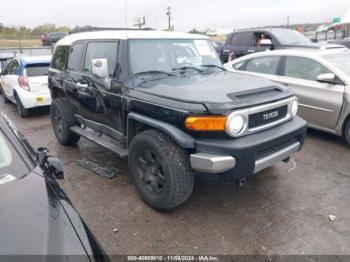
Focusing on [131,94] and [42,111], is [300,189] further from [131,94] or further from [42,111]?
[42,111]

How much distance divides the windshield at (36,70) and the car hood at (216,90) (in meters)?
4.94

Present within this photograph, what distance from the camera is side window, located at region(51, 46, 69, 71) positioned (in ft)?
17.5

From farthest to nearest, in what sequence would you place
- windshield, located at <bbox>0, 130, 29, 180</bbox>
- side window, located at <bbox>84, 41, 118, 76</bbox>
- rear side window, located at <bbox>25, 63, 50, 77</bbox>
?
rear side window, located at <bbox>25, 63, 50, 77</bbox>
side window, located at <bbox>84, 41, 118, 76</bbox>
windshield, located at <bbox>0, 130, 29, 180</bbox>

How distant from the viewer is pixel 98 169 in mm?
4523

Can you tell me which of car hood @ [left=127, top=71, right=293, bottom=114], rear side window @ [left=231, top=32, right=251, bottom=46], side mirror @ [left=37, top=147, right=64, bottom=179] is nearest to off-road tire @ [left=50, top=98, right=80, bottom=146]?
car hood @ [left=127, top=71, right=293, bottom=114]

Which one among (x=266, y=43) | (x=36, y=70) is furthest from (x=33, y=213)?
(x=266, y=43)

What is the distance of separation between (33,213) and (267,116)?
2442 mm

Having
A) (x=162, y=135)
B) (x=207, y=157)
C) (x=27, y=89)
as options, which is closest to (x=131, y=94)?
(x=162, y=135)

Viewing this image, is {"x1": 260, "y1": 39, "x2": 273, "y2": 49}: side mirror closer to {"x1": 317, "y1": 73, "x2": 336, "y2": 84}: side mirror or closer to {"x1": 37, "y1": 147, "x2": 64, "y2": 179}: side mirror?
{"x1": 317, "y1": 73, "x2": 336, "y2": 84}: side mirror

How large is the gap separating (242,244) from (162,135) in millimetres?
1332

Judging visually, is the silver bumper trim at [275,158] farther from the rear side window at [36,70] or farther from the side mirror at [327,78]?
the rear side window at [36,70]

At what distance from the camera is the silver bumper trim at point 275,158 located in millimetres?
3059

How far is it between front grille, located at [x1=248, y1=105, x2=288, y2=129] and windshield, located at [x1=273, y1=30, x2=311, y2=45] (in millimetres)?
6781

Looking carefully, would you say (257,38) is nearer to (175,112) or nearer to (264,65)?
(264,65)
